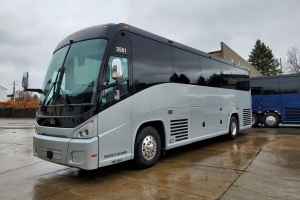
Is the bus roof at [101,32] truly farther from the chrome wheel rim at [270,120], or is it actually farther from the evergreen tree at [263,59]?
the evergreen tree at [263,59]

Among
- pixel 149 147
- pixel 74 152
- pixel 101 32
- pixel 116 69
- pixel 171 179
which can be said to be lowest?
pixel 171 179

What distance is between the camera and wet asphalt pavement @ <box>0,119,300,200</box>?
426 centimetres

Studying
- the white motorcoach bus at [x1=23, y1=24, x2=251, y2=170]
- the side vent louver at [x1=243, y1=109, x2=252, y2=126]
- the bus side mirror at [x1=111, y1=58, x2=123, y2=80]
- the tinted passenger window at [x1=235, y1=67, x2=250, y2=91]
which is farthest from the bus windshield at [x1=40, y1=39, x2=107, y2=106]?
the side vent louver at [x1=243, y1=109, x2=252, y2=126]

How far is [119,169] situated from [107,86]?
2.20 meters

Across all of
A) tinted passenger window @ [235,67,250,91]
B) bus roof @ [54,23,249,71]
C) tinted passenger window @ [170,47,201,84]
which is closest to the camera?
bus roof @ [54,23,249,71]

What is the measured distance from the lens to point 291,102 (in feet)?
48.0

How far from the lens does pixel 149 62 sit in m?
6.09

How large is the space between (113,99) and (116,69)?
608 millimetres

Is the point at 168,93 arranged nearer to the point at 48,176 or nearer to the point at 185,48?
the point at 185,48

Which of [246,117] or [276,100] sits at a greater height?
[276,100]

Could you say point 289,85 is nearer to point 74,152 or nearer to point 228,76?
point 228,76

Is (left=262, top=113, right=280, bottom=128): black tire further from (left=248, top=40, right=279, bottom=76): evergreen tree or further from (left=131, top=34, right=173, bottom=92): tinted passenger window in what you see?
(left=248, top=40, right=279, bottom=76): evergreen tree

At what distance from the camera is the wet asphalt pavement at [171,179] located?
14.0 feet

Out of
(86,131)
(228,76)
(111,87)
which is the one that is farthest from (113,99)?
(228,76)
